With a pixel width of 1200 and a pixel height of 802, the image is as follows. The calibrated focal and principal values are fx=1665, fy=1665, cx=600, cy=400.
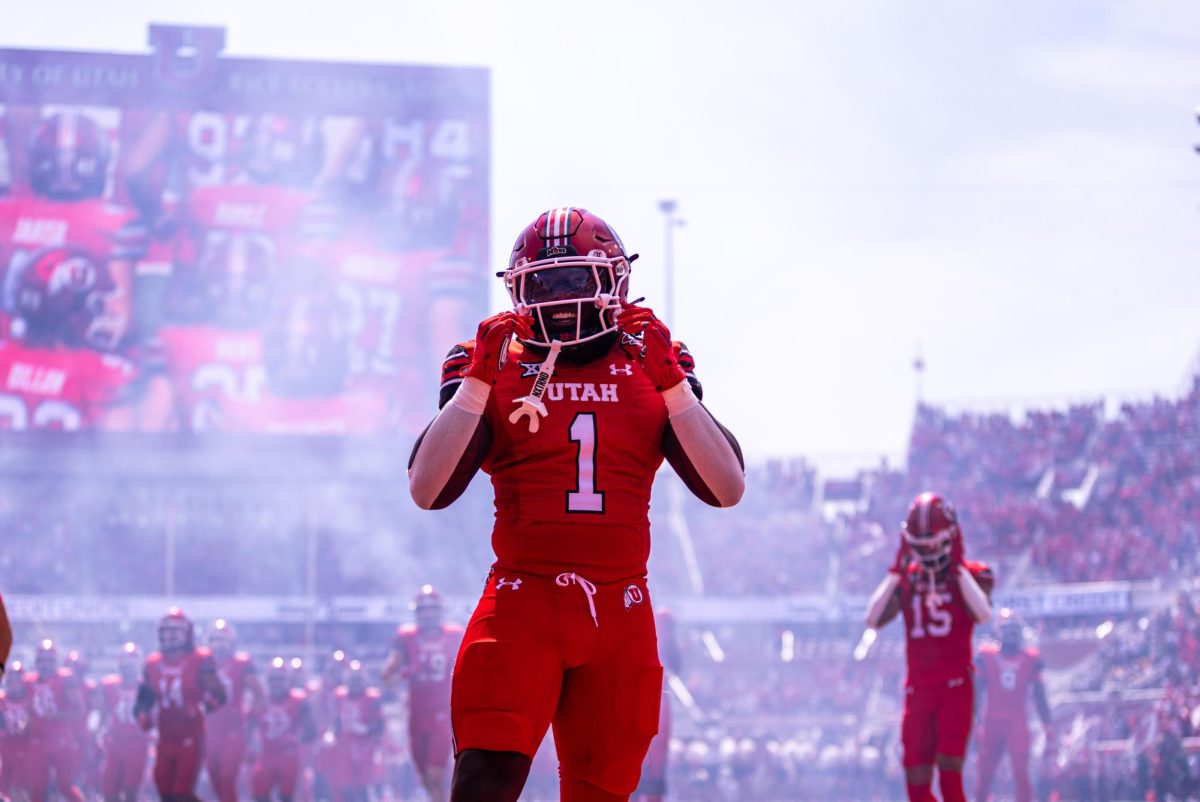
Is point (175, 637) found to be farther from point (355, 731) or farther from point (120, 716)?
point (355, 731)

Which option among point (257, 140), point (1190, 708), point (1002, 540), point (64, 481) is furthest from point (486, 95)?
point (1190, 708)

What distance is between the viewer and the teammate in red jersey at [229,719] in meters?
16.5

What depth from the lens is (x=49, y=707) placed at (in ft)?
59.2

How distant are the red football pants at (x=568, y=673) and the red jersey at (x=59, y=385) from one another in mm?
32710

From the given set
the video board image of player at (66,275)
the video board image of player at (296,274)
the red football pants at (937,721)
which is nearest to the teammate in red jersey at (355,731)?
the red football pants at (937,721)

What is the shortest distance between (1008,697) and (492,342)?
1332cm

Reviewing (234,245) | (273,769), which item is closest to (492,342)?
(273,769)

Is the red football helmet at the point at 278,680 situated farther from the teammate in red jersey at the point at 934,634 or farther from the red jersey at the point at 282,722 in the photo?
the teammate in red jersey at the point at 934,634

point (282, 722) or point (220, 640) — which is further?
point (282, 722)

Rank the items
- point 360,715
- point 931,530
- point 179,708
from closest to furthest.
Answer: point 931,530 → point 179,708 → point 360,715

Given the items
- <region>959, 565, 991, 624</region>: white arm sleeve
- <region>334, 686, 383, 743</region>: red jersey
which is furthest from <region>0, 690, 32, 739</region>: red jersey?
<region>959, 565, 991, 624</region>: white arm sleeve

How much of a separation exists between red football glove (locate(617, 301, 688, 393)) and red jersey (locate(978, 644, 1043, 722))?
12912 millimetres

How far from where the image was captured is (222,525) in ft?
127

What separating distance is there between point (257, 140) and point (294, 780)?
23.4 metres
